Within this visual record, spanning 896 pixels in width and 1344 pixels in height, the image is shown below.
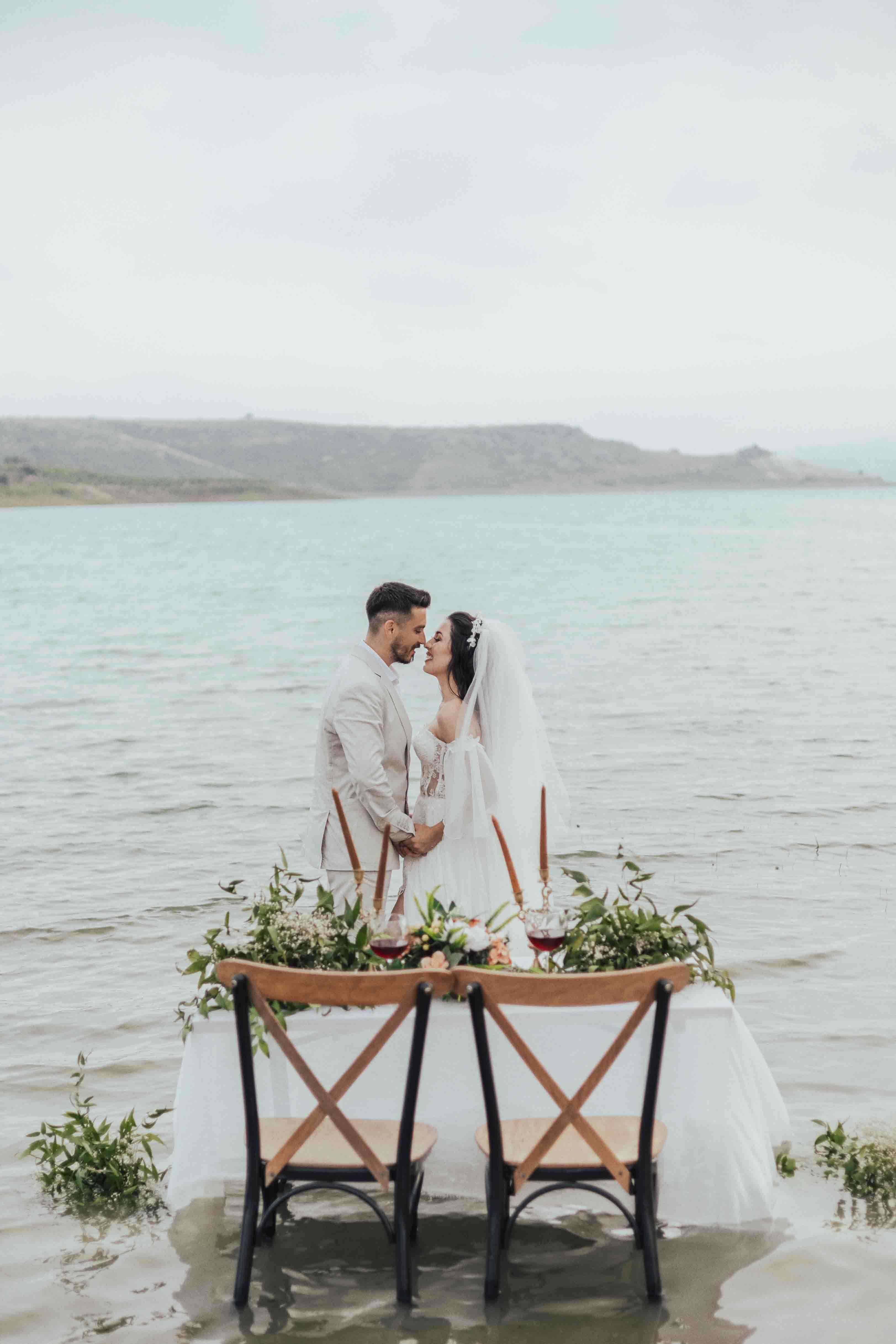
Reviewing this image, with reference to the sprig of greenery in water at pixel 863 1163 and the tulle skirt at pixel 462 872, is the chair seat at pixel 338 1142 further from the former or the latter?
the tulle skirt at pixel 462 872

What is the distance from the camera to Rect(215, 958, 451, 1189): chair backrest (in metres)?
3.56

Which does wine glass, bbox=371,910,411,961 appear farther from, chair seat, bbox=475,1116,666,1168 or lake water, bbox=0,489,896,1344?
lake water, bbox=0,489,896,1344

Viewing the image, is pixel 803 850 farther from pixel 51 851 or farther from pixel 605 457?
pixel 605 457

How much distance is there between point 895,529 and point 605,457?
101649 millimetres

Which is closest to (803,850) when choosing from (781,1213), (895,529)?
(781,1213)

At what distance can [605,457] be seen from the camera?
577 ft

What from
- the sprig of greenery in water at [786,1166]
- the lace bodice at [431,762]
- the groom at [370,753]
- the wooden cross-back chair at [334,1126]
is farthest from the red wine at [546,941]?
the lace bodice at [431,762]

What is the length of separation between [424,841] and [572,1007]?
225 centimetres

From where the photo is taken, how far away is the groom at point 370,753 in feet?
18.8

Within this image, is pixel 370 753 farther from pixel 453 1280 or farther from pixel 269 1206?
pixel 453 1280

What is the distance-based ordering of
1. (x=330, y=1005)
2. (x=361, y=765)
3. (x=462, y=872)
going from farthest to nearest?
(x=462, y=872) → (x=361, y=765) → (x=330, y=1005)

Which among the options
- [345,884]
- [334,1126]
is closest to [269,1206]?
[334,1126]

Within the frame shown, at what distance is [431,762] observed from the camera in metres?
5.98

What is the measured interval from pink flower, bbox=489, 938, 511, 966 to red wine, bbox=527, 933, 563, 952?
9cm
